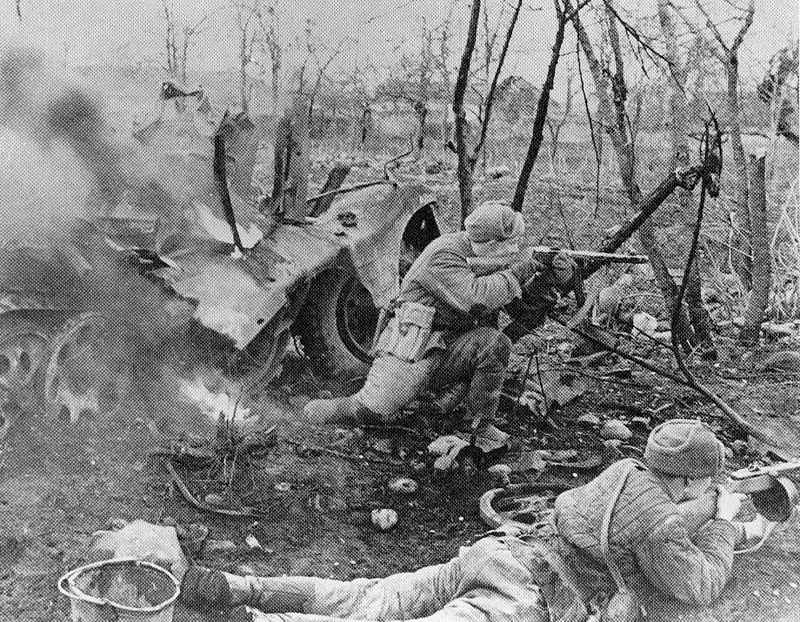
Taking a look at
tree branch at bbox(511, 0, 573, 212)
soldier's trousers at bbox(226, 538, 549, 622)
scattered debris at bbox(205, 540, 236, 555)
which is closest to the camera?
soldier's trousers at bbox(226, 538, 549, 622)

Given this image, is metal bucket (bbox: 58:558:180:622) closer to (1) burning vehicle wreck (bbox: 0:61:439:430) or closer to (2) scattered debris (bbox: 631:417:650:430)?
(1) burning vehicle wreck (bbox: 0:61:439:430)

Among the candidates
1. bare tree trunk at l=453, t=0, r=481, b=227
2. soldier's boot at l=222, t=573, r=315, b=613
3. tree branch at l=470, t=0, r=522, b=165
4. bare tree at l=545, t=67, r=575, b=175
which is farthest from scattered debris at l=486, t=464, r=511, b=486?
bare tree at l=545, t=67, r=575, b=175

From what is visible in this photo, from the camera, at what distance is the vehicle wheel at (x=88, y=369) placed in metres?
6.19

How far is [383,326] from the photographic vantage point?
294 inches

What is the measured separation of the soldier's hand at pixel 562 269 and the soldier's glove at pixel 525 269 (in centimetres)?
11

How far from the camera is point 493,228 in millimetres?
6941

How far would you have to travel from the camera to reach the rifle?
702 centimetres

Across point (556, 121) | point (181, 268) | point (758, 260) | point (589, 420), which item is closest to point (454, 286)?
point (589, 420)

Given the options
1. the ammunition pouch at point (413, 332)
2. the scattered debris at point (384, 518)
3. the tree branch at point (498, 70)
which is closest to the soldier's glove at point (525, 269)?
the ammunition pouch at point (413, 332)

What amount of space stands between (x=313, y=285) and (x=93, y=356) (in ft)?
7.65

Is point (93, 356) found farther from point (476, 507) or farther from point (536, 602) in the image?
point (536, 602)

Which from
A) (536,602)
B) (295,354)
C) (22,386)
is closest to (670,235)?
(295,354)

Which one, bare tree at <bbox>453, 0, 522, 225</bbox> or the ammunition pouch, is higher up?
bare tree at <bbox>453, 0, 522, 225</bbox>

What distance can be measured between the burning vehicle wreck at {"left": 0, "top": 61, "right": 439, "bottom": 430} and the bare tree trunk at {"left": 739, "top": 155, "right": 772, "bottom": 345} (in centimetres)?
416
